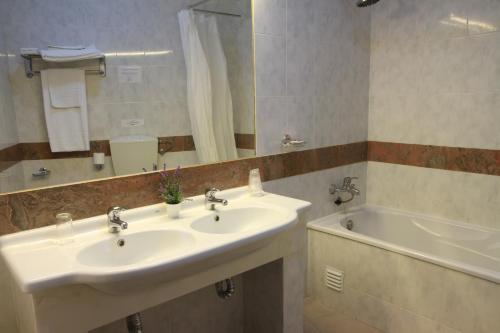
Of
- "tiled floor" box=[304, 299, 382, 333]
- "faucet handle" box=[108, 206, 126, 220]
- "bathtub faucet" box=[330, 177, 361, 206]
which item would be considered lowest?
"tiled floor" box=[304, 299, 382, 333]

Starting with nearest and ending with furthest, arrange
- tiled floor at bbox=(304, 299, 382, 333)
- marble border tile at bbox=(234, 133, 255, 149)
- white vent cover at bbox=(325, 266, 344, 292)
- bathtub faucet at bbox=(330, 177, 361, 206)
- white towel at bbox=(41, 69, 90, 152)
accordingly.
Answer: white towel at bbox=(41, 69, 90, 152) < marble border tile at bbox=(234, 133, 255, 149) < tiled floor at bbox=(304, 299, 382, 333) < white vent cover at bbox=(325, 266, 344, 292) < bathtub faucet at bbox=(330, 177, 361, 206)

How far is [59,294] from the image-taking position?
114 centimetres

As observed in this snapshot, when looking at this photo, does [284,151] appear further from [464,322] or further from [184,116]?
[464,322]

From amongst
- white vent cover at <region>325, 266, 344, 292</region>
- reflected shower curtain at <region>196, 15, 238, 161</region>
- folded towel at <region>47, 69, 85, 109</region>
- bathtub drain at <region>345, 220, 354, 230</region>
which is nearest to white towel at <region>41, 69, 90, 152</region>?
folded towel at <region>47, 69, 85, 109</region>

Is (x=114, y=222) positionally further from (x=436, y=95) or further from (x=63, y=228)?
(x=436, y=95)

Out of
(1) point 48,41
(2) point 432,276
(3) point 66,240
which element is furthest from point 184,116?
(2) point 432,276

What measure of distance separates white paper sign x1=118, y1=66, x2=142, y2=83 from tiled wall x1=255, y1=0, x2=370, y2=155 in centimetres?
72

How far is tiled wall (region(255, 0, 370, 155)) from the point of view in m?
2.19

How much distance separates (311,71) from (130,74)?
124 centimetres

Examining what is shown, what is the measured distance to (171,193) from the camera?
1.68 m

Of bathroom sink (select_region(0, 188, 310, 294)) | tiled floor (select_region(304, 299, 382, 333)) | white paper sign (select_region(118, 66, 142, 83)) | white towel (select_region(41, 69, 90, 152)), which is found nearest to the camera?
bathroom sink (select_region(0, 188, 310, 294))

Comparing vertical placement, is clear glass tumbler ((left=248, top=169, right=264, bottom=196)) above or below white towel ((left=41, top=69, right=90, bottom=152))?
below

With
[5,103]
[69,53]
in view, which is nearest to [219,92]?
[69,53]

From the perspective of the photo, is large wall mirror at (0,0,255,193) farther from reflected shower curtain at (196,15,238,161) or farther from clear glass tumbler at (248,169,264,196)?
clear glass tumbler at (248,169,264,196)
